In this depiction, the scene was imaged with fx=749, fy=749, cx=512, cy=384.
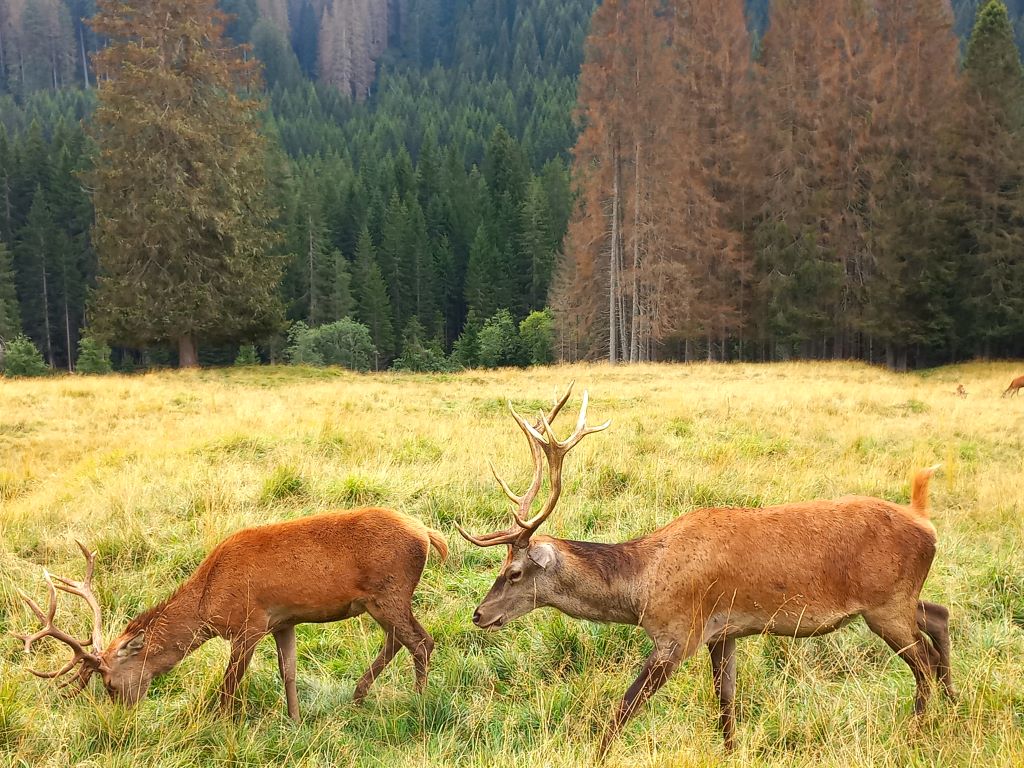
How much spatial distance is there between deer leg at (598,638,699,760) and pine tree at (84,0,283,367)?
2439 centimetres

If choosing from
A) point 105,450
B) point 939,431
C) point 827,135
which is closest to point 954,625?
point 939,431

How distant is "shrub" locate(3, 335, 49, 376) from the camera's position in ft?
123

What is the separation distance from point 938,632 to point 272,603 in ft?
11.3

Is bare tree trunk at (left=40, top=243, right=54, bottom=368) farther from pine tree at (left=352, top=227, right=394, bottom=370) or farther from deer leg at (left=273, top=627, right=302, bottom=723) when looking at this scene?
deer leg at (left=273, top=627, right=302, bottom=723)

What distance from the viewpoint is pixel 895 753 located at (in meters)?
3.38

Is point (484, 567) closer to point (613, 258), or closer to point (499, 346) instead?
point (613, 258)

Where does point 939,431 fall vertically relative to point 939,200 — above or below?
below

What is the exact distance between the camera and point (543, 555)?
3.80 metres

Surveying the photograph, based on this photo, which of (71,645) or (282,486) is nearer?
(71,645)

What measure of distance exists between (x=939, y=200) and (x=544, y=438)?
2859 cm

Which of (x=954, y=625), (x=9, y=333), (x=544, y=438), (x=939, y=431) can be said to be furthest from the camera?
(x=9, y=333)

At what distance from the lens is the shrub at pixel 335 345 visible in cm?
4300

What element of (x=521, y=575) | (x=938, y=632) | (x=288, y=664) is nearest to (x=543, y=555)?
(x=521, y=575)

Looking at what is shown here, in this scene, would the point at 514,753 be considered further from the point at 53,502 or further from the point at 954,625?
the point at 53,502
